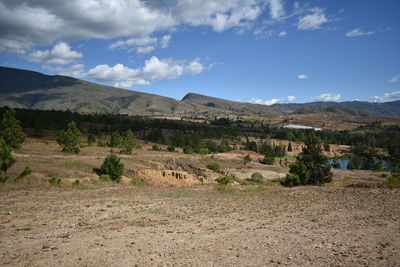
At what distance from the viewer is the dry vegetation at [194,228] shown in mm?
7801

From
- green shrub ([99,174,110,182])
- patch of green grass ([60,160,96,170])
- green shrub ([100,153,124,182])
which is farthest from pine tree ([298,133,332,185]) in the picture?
patch of green grass ([60,160,96,170])

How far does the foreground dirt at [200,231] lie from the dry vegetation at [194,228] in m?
0.03

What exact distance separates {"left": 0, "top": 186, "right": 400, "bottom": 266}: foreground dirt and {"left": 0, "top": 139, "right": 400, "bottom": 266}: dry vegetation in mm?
34

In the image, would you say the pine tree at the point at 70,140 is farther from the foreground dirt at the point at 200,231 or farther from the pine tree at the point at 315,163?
the pine tree at the point at 315,163

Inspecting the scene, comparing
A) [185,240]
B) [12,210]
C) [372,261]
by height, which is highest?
[372,261]

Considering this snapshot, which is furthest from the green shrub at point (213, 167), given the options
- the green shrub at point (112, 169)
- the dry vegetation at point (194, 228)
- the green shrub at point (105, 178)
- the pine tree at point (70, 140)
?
the dry vegetation at point (194, 228)

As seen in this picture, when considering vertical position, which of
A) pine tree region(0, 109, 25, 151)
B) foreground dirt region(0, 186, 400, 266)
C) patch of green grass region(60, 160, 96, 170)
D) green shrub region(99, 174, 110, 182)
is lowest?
green shrub region(99, 174, 110, 182)

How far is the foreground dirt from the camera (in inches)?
306

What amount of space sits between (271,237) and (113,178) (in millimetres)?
22565

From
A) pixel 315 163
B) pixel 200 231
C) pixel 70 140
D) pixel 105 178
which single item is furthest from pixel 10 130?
pixel 315 163

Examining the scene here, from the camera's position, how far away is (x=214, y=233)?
1017 centimetres

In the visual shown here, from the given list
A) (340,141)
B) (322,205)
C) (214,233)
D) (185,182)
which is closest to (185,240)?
(214,233)

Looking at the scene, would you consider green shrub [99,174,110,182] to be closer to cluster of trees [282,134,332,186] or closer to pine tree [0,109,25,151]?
cluster of trees [282,134,332,186]

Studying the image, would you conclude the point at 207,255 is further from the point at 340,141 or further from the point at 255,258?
the point at 340,141
